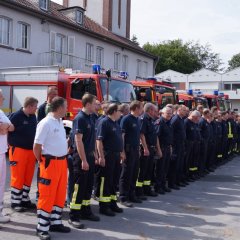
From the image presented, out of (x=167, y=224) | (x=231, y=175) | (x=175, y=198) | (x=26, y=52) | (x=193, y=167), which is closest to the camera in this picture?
(x=167, y=224)

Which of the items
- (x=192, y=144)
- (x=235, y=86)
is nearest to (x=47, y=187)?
(x=192, y=144)

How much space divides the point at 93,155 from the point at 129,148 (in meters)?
1.44

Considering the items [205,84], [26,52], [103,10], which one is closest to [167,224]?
[26,52]

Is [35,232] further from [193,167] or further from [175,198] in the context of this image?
[193,167]

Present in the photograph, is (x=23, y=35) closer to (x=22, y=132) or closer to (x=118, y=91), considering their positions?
(x=118, y=91)

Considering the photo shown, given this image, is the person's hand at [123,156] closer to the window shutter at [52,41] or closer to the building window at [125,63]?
the window shutter at [52,41]

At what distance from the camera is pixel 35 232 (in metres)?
5.53

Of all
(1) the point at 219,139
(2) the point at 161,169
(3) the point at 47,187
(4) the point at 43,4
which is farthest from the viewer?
(4) the point at 43,4

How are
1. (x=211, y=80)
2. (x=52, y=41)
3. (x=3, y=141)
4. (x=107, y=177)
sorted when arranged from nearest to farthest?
1. (x=3, y=141)
2. (x=107, y=177)
3. (x=52, y=41)
4. (x=211, y=80)

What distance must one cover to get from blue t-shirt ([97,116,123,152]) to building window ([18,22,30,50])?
13954mm

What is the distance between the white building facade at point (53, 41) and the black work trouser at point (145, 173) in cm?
839

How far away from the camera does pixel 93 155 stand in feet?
20.1

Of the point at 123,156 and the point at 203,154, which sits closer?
the point at 123,156

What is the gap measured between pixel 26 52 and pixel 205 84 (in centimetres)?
4011
